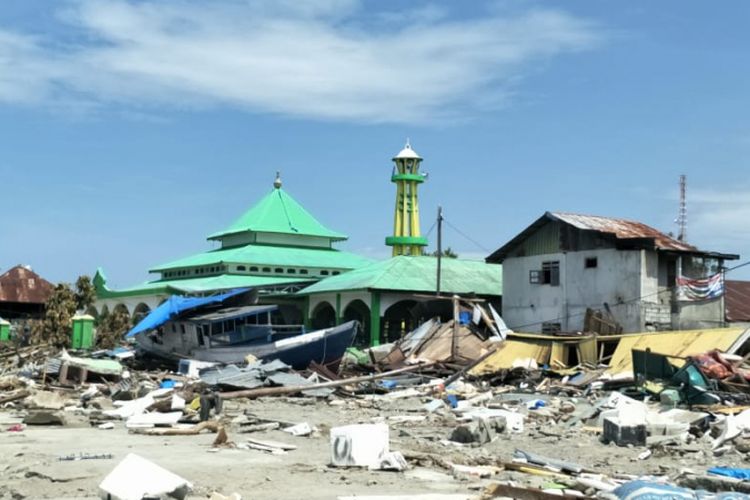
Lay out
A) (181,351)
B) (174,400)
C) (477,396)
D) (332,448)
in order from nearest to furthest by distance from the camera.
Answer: (332,448) < (174,400) < (477,396) < (181,351)

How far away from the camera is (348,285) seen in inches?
1644

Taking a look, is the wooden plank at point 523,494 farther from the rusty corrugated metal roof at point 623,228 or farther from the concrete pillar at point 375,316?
the concrete pillar at point 375,316

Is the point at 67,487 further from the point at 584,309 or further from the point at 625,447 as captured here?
the point at 584,309

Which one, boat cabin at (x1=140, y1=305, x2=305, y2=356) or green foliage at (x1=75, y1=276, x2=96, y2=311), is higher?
green foliage at (x1=75, y1=276, x2=96, y2=311)

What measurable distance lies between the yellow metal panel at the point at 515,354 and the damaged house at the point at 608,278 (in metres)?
4.18

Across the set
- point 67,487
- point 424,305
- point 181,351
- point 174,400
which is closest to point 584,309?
point 424,305

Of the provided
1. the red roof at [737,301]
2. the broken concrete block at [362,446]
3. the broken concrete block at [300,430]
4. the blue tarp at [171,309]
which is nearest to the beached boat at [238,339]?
the blue tarp at [171,309]

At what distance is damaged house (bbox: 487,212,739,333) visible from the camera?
113 ft

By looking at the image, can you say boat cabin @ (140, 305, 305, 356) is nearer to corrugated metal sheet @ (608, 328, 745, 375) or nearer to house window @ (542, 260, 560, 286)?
house window @ (542, 260, 560, 286)

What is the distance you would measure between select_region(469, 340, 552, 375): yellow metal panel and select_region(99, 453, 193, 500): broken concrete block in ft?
69.5

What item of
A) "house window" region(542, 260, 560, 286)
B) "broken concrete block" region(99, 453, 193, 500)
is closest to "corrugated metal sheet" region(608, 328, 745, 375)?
"house window" region(542, 260, 560, 286)

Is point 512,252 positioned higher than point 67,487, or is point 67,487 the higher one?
point 512,252

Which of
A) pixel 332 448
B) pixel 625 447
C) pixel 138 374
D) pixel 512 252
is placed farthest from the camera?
pixel 512 252

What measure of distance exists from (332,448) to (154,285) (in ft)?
127
